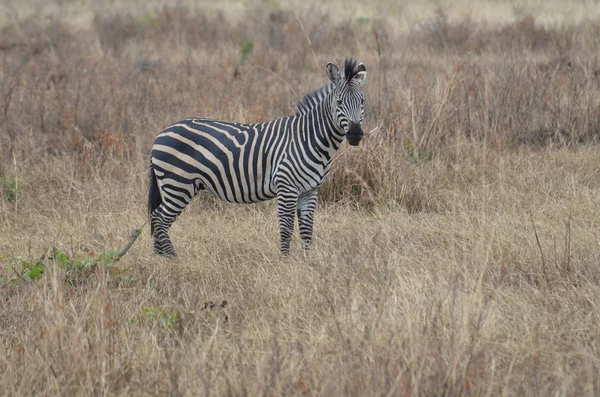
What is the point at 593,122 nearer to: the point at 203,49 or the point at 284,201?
the point at 284,201

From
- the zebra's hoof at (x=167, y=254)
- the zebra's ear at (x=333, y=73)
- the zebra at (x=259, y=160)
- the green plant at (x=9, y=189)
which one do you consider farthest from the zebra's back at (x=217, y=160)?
the green plant at (x=9, y=189)

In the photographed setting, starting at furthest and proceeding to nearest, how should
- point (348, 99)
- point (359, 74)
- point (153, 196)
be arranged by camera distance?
→ point (153, 196)
point (359, 74)
point (348, 99)

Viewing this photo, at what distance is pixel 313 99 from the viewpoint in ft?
19.8

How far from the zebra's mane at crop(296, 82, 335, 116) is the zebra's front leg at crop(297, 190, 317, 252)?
630mm

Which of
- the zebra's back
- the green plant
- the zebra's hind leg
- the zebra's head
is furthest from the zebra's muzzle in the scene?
the green plant

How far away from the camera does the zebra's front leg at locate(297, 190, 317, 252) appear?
5.98 meters

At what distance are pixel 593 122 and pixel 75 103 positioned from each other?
5.81 meters

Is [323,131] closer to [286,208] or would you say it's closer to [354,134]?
[354,134]

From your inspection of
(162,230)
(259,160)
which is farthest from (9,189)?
(259,160)

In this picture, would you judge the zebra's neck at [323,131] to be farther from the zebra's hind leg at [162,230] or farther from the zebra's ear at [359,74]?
the zebra's hind leg at [162,230]

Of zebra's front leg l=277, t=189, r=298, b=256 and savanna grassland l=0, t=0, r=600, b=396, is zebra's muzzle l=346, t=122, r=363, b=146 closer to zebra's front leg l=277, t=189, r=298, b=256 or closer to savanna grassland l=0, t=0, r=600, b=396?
savanna grassland l=0, t=0, r=600, b=396

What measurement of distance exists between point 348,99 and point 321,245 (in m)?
1.10

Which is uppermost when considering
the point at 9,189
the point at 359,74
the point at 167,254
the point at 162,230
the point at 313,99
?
the point at 359,74

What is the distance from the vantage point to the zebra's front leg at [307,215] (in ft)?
19.6
